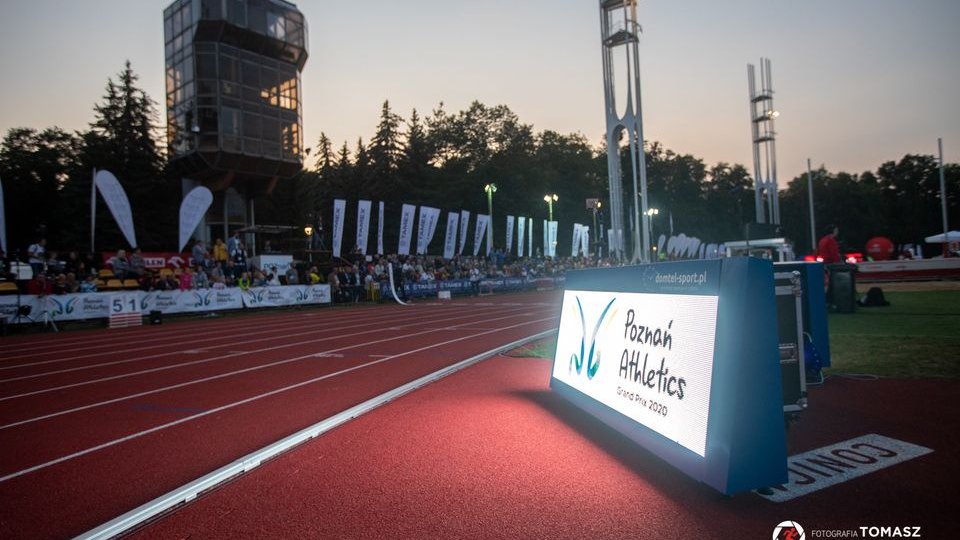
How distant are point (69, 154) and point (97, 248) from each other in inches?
783

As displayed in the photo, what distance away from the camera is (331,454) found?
4.36 m

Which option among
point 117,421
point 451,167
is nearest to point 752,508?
point 117,421

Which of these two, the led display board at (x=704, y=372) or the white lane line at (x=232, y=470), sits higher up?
the led display board at (x=704, y=372)

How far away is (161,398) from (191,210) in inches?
817

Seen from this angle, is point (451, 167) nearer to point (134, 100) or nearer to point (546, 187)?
point (546, 187)

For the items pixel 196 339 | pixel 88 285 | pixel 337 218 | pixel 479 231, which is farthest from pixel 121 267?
pixel 479 231

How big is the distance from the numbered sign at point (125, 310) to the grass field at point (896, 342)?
15.1m

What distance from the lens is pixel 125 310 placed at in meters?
18.6

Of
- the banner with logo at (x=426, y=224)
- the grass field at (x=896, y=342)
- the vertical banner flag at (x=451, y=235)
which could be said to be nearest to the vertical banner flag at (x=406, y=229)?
the banner with logo at (x=426, y=224)

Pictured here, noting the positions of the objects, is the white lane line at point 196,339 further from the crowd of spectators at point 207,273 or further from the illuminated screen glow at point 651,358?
the illuminated screen glow at point 651,358

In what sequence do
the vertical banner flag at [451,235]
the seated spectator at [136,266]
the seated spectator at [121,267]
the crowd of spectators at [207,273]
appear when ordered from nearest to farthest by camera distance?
1. the crowd of spectators at [207,273]
2. the seated spectator at [121,267]
3. the seated spectator at [136,266]
4. the vertical banner flag at [451,235]

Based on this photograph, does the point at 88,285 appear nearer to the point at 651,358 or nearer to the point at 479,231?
the point at 651,358

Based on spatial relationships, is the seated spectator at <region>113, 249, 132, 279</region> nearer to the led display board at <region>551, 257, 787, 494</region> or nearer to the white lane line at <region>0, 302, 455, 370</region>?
the white lane line at <region>0, 302, 455, 370</region>

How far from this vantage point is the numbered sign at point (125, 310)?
18.1m
